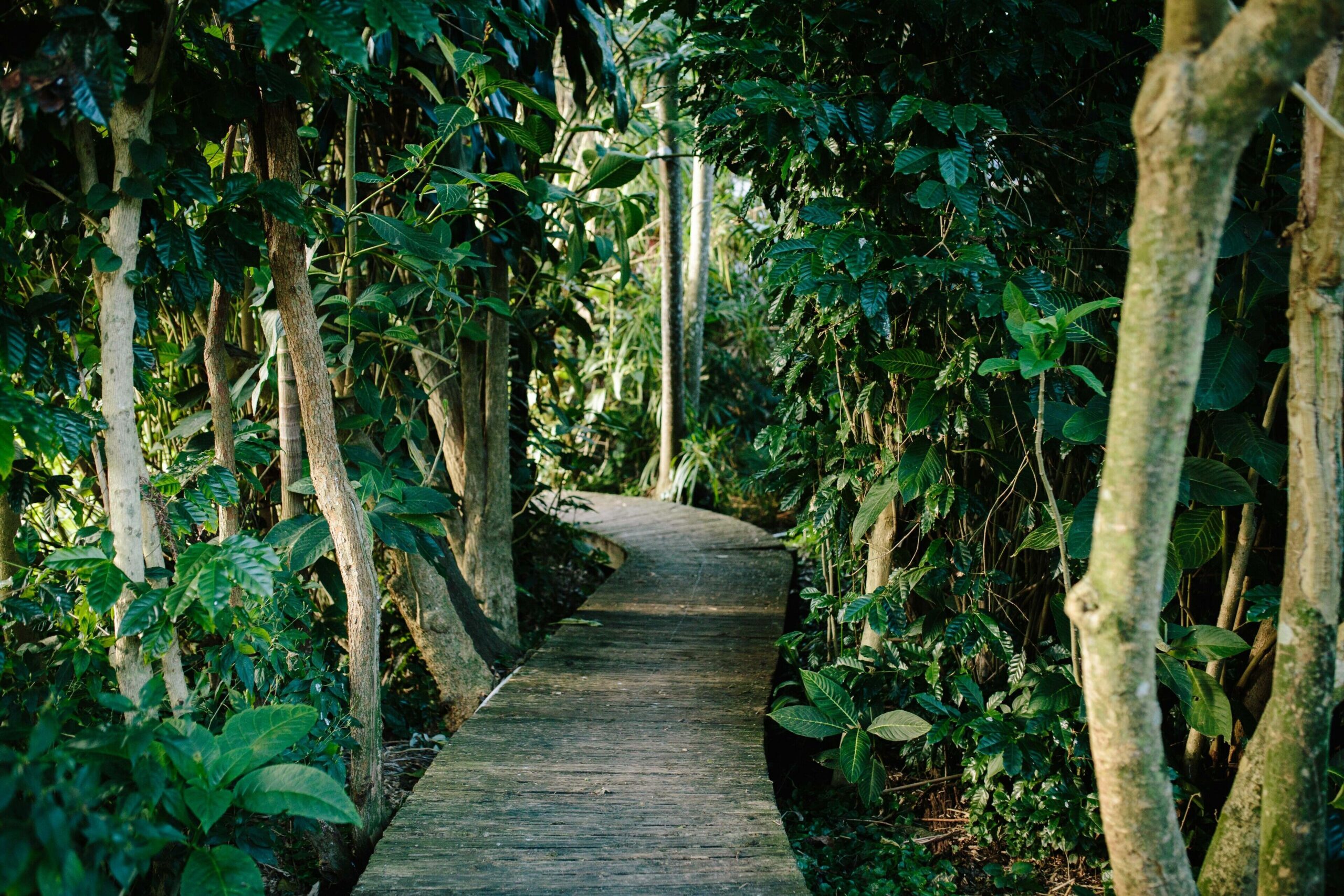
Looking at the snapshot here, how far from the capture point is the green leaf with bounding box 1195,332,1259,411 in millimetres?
1823

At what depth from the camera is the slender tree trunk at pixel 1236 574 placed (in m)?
1.92

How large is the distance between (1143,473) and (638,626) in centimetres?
298

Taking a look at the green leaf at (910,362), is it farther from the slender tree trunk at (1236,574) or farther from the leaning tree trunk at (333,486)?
the leaning tree trunk at (333,486)

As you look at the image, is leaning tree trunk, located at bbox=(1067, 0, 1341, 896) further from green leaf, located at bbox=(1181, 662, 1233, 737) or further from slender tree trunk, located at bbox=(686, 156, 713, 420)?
slender tree trunk, located at bbox=(686, 156, 713, 420)

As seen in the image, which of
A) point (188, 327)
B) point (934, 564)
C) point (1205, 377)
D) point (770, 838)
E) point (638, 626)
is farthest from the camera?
point (638, 626)

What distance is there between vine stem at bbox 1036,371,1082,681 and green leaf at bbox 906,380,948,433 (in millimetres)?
231

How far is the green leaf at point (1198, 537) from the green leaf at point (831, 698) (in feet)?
3.26

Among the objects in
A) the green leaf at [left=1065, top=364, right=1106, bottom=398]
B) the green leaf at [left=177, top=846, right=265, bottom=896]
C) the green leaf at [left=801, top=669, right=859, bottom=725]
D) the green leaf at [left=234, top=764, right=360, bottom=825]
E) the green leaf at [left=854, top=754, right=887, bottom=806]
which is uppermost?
the green leaf at [left=1065, top=364, right=1106, bottom=398]

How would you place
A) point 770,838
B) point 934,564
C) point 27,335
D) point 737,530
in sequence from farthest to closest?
point 737,530 < point 934,564 < point 770,838 < point 27,335

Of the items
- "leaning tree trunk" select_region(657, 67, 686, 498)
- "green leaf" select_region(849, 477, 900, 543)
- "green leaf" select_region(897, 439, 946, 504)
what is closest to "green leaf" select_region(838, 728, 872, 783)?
"green leaf" select_region(849, 477, 900, 543)

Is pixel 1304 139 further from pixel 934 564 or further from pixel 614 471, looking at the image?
pixel 614 471

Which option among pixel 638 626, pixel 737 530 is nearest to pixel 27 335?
pixel 638 626

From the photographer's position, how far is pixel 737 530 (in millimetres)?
6242

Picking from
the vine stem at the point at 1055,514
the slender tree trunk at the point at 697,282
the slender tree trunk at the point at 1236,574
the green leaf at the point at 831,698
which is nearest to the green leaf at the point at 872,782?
the green leaf at the point at 831,698
